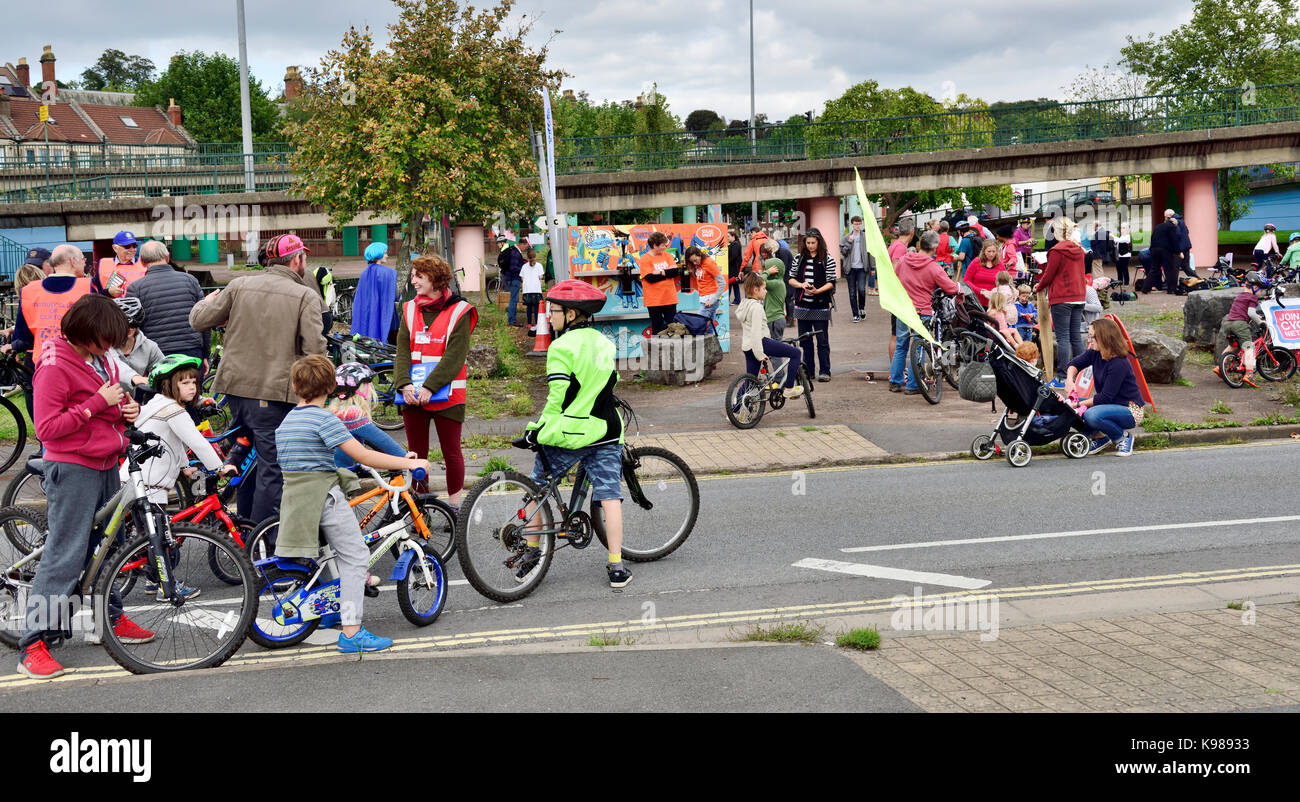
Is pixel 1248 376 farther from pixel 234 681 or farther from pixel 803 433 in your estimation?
pixel 234 681

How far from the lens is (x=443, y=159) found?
23797 millimetres

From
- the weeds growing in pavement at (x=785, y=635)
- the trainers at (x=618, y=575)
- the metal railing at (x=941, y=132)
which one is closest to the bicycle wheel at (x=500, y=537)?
the trainers at (x=618, y=575)

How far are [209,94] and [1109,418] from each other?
84.6 m

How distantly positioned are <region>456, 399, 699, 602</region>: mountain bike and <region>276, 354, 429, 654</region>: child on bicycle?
34.5 inches

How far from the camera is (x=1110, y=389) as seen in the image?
11.8 m

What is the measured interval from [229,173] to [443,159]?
12063mm

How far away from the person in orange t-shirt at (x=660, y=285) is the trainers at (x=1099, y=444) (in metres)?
6.62

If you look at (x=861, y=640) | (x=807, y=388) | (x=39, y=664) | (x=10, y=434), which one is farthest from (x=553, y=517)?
(x=10, y=434)

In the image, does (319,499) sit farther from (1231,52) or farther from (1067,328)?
(1231,52)

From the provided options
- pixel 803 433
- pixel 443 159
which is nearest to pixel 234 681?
pixel 803 433

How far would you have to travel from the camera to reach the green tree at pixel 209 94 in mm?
83125

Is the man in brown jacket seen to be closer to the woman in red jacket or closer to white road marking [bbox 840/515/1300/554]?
white road marking [bbox 840/515/1300/554]

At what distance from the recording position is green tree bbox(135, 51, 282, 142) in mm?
83125

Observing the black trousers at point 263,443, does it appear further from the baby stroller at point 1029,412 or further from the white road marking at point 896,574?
the baby stroller at point 1029,412
